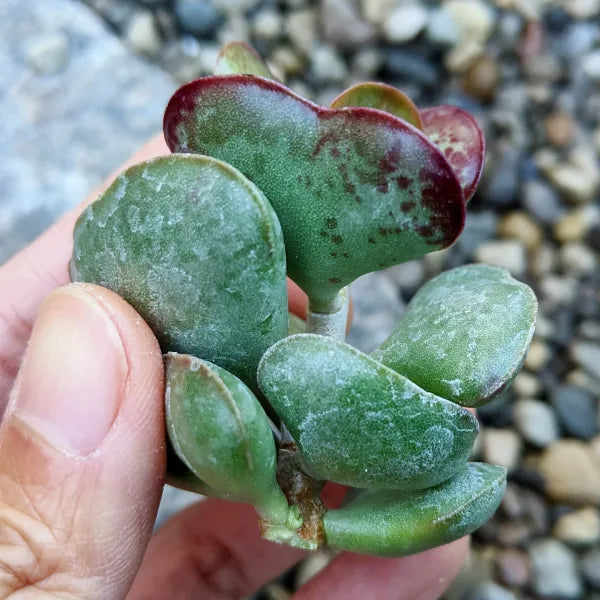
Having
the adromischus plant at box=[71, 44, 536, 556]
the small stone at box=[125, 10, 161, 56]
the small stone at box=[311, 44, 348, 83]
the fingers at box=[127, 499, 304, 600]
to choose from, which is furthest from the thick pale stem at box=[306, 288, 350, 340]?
the small stone at box=[125, 10, 161, 56]

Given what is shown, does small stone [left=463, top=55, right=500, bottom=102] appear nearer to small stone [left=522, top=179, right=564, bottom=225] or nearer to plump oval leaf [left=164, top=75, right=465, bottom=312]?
small stone [left=522, top=179, right=564, bottom=225]

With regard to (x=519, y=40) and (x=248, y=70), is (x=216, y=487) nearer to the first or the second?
(x=248, y=70)

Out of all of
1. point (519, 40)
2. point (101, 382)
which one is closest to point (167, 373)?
point (101, 382)

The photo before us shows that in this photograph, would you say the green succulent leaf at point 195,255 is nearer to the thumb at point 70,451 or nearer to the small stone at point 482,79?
the thumb at point 70,451

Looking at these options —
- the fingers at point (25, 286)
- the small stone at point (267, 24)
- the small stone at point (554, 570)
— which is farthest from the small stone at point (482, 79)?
the fingers at point (25, 286)

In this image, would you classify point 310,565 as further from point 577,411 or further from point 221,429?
point 221,429

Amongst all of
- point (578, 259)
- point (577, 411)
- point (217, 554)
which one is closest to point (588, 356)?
point (577, 411)
